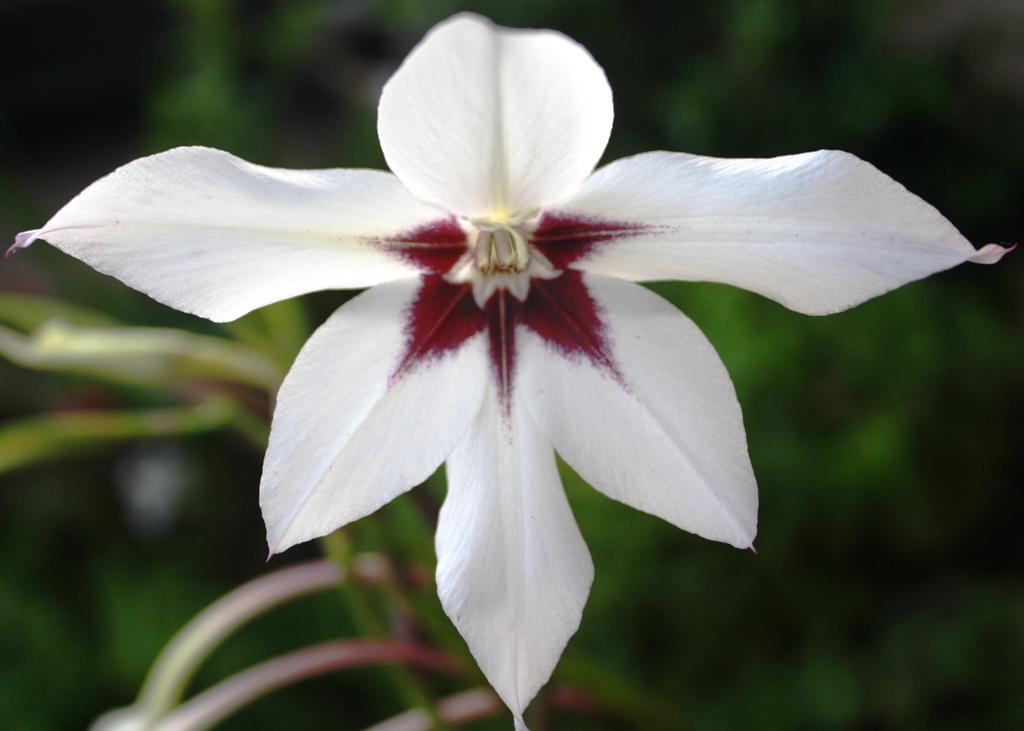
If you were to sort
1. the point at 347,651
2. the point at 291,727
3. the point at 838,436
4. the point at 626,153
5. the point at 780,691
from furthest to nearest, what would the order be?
the point at 626,153
the point at 291,727
the point at 838,436
the point at 780,691
the point at 347,651

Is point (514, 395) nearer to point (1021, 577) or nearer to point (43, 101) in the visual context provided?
point (1021, 577)

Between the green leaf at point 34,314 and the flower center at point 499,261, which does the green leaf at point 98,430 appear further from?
the flower center at point 499,261

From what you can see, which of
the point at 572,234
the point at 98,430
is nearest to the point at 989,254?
the point at 572,234

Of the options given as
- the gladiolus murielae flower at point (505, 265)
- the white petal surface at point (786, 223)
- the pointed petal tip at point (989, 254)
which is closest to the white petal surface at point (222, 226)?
the gladiolus murielae flower at point (505, 265)

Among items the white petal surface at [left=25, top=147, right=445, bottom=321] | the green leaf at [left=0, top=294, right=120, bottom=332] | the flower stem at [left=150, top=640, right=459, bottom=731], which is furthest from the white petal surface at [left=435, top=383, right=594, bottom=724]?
the green leaf at [left=0, top=294, right=120, bottom=332]

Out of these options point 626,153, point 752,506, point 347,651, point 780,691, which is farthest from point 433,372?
point 626,153

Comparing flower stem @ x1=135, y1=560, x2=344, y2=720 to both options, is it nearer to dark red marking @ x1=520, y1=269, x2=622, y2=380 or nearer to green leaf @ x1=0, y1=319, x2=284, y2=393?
green leaf @ x1=0, y1=319, x2=284, y2=393

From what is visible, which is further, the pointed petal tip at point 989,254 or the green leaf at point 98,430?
the green leaf at point 98,430

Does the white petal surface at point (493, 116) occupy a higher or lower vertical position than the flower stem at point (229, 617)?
higher
